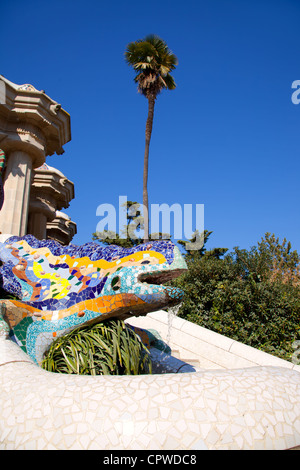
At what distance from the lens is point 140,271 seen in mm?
3490

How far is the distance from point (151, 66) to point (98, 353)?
1434 cm

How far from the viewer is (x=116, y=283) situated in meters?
3.53

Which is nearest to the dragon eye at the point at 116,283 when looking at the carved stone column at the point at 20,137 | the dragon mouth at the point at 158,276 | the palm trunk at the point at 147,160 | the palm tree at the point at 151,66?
the dragon mouth at the point at 158,276

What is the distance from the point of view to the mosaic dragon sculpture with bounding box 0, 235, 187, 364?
11.3ft

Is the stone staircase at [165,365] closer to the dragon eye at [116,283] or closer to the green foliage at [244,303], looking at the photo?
the dragon eye at [116,283]

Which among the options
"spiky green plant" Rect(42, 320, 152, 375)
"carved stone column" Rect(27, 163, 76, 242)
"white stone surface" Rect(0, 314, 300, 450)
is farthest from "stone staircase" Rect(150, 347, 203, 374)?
"carved stone column" Rect(27, 163, 76, 242)

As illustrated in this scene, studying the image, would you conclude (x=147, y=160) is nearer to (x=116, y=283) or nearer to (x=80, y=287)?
(x=80, y=287)

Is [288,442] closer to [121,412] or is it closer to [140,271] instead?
[121,412]

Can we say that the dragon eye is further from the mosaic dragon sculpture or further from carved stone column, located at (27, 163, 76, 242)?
carved stone column, located at (27, 163, 76, 242)

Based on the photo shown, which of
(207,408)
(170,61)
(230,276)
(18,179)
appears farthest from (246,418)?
(170,61)

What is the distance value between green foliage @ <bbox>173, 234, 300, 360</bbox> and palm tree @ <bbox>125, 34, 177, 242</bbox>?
7.86m

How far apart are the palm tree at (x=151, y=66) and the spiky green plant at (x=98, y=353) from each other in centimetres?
1233

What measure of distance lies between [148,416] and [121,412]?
0.48 feet

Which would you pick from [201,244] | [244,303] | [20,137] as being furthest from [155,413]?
[201,244]
